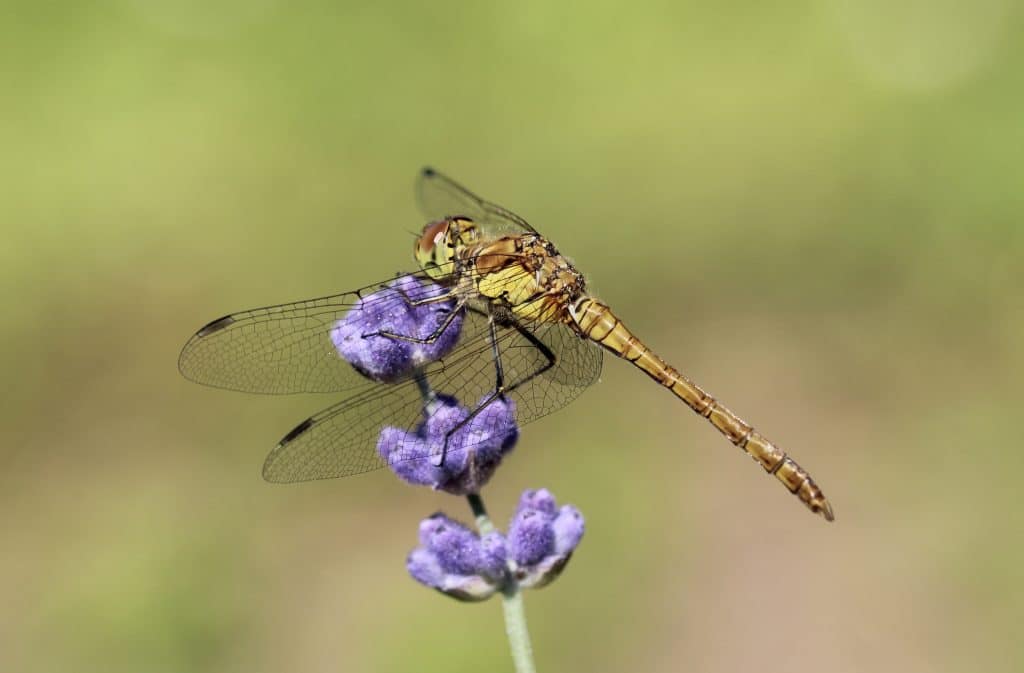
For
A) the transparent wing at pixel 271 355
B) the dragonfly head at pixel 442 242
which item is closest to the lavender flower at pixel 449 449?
the transparent wing at pixel 271 355

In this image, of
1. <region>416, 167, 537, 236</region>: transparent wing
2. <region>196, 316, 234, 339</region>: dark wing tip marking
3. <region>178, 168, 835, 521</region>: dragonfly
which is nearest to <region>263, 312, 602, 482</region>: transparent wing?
<region>178, 168, 835, 521</region>: dragonfly

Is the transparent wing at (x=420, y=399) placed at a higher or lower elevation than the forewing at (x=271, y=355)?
lower

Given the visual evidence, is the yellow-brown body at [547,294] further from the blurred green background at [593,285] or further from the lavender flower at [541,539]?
the blurred green background at [593,285]

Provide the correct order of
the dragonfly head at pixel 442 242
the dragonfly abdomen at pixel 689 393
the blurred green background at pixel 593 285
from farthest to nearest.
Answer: the blurred green background at pixel 593 285 < the dragonfly abdomen at pixel 689 393 < the dragonfly head at pixel 442 242

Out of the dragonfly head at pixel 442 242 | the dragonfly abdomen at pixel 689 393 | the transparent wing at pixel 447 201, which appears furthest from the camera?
the transparent wing at pixel 447 201

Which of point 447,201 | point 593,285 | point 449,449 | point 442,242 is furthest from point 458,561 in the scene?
point 593,285

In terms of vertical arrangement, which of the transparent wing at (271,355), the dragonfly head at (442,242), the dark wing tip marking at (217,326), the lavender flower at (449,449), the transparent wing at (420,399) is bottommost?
the lavender flower at (449,449)

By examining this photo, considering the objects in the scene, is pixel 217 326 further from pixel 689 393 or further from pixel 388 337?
pixel 689 393
